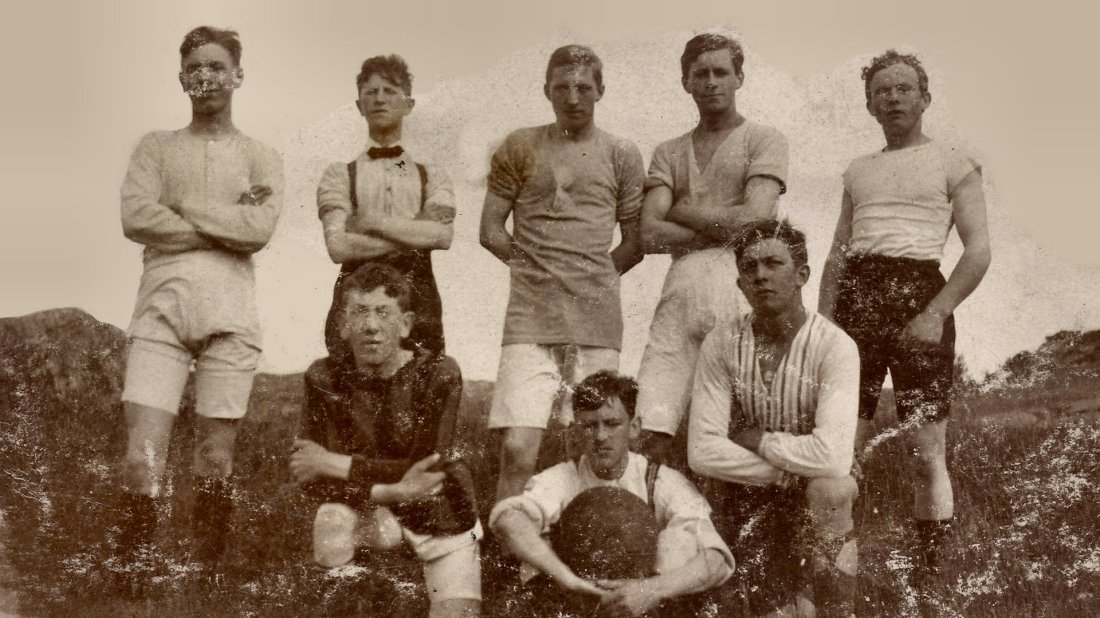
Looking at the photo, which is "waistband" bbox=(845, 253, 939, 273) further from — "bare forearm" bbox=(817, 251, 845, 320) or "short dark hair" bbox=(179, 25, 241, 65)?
"short dark hair" bbox=(179, 25, 241, 65)

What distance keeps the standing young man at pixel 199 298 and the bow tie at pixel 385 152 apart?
1.38 feet

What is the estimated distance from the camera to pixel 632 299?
5.70m

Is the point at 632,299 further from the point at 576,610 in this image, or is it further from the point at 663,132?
the point at 576,610

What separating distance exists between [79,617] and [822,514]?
2.95 m

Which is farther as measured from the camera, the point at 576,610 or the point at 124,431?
the point at 124,431

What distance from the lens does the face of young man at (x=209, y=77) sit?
19.0 ft

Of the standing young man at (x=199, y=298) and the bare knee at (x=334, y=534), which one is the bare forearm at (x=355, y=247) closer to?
the standing young man at (x=199, y=298)

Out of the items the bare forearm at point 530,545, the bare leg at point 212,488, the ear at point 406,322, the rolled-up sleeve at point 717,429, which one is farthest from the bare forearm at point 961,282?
the bare leg at point 212,488

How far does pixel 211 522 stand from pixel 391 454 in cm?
88

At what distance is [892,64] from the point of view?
5.71 m

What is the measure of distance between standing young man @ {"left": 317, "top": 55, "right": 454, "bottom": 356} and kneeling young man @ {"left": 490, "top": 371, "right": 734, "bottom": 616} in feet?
2.36

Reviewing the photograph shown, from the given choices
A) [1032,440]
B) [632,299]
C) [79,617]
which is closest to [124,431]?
[79,617]

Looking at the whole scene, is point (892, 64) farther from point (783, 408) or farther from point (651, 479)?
point (651, 479)

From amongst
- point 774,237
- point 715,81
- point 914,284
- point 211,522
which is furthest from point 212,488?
point 914,284
